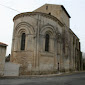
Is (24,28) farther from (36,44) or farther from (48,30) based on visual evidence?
(48,30)

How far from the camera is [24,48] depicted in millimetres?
16578

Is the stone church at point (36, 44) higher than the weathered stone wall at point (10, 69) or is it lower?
higher

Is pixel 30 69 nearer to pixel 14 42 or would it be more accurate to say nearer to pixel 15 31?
pixel 14 42

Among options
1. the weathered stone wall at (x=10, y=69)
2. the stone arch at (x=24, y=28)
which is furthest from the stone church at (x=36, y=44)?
the weathered stone wall at (x=10, y=69)

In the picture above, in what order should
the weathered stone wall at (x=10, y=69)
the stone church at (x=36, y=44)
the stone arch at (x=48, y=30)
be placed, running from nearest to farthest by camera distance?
1. the weathered stone wall at (x=10, y=69)
2. the stone church at (x=36, y=44)
3. the stone arch at (x=48, y=30)

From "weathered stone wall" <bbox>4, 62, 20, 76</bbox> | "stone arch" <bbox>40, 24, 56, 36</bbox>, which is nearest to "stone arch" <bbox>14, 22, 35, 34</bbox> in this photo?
"stone arch" <bbox>40, 24, 56, 36</bbox>

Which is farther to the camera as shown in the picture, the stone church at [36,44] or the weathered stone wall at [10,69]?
the stone church at [36,44]

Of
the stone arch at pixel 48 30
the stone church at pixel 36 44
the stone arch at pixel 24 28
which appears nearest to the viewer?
the stone church at pixel 36 44

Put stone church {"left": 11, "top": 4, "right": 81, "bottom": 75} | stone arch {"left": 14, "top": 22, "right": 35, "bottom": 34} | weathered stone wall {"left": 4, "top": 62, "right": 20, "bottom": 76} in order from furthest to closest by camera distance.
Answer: stone arch {"left": 14, "top": 22, "right": 35, "bottom": 34} < stone church {"left": 11, "top": 4, "right": 81, "bottom": 75} < weathered stone wall {"left": 4, "top": 62, "right": 20, "bottom": 76}

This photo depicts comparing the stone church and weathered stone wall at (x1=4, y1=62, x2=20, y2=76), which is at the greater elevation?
the stone church

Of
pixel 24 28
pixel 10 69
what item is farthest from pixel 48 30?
pixel 10 69

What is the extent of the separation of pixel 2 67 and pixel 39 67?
16.6ft

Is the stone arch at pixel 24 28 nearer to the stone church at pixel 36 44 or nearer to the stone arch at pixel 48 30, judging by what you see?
the stone church at pixel 36 44

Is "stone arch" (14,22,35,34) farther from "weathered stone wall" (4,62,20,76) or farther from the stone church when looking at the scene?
"weathered stone wall" (4,62,20,76)
